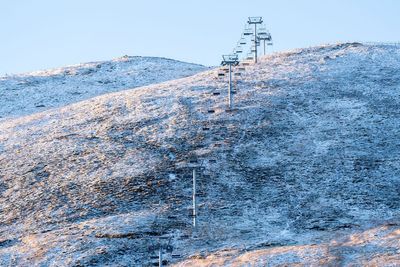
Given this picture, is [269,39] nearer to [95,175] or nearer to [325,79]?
[325,79]

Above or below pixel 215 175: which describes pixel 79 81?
above

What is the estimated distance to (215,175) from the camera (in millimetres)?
43125

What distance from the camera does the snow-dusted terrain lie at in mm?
34125

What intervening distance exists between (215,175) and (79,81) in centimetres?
3906

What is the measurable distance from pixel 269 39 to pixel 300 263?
4967 cm

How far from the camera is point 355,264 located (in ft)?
97.7

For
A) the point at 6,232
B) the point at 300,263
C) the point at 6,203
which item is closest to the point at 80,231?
the point at 6,232

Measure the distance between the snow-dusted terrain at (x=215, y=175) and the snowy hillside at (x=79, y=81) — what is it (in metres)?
7.45

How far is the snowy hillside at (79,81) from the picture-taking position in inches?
2758

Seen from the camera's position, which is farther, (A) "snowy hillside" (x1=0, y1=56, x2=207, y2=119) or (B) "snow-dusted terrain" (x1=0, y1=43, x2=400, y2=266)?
(A) "snowy hillside" (x1=0, y1=56, x2=207, y2=119)

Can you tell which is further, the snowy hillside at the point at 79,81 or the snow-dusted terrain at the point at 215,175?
the snowy hillside at the point at 79,81

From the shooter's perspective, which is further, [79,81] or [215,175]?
[79,81]

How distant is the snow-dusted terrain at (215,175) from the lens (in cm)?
3412

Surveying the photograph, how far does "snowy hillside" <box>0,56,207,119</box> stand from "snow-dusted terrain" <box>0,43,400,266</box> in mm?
7455
